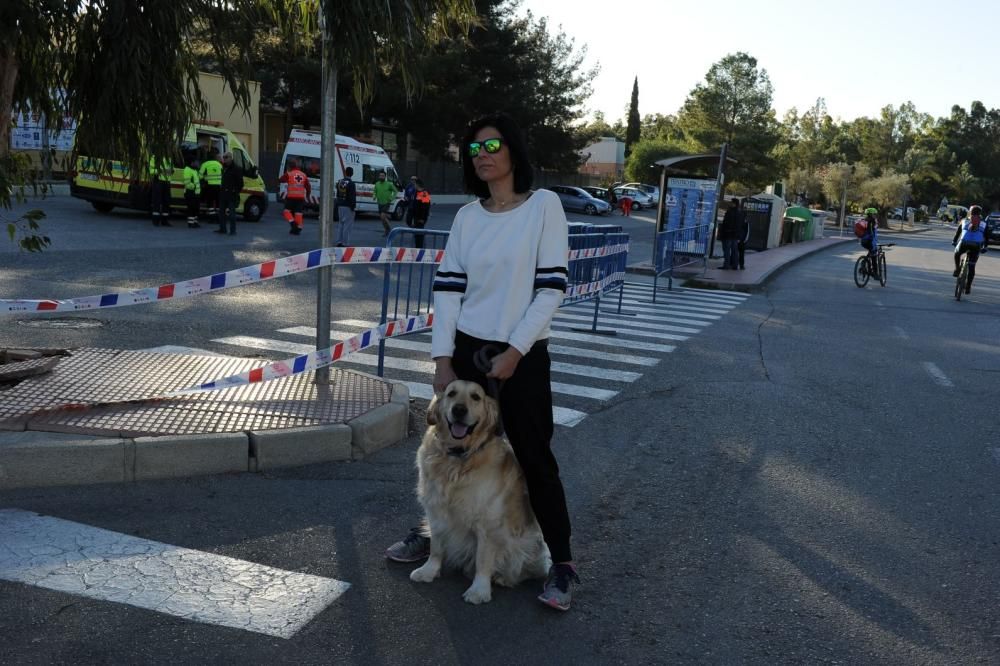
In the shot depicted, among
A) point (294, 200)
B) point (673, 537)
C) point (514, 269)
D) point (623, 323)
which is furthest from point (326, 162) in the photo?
point (294, 200)

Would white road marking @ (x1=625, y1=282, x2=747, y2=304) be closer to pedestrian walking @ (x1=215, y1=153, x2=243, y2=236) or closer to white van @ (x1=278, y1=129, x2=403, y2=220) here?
pedestrian walking @ (x1=215, y1=153, x2=243, y2=236)

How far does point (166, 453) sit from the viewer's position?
5.02 m

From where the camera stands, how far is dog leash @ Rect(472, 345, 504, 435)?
3.66 metres

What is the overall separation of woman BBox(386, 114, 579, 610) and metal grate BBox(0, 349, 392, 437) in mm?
2135

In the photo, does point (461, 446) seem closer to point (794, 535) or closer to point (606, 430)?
point (794, 535)

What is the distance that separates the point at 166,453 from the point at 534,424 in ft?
7.74

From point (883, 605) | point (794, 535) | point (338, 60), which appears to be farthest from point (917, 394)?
point (338, 60)

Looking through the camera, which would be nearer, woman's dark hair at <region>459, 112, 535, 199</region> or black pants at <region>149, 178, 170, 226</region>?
woman's dark hair at <region>459, 112, 535, 199</region>

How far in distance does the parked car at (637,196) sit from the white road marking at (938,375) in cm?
5284

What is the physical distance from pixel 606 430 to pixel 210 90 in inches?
1022

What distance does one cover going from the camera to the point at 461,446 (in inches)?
146

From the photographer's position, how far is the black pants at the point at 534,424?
3.72 metres

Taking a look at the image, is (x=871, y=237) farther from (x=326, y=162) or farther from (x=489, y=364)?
(x=489, y=364)

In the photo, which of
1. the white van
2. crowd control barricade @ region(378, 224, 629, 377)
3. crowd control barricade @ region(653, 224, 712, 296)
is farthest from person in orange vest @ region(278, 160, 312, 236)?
crowd control barricade @ region(378, 224, 629, 377)
